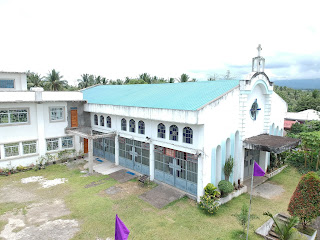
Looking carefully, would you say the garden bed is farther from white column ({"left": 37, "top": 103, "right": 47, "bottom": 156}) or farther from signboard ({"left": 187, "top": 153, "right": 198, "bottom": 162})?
white column ({"left": 37, "top": 103, "right": 47, "bottom": 156})

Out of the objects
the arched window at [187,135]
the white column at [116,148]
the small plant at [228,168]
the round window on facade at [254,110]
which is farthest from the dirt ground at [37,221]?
the round window on facade at [254,110]

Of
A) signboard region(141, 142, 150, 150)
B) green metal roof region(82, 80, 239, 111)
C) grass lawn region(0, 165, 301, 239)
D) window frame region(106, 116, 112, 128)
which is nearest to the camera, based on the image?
grass lawn region(0, 165, 301, 239)

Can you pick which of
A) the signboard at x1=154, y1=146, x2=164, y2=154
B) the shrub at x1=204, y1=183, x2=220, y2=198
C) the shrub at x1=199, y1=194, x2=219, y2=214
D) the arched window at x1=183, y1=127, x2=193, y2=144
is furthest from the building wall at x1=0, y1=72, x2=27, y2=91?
the shrub at x1=199, y1=194, x2=219, y2=214

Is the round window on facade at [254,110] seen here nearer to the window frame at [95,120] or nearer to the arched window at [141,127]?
the arched window at [141,127]

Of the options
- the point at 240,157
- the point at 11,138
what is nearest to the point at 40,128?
the point at 11,138

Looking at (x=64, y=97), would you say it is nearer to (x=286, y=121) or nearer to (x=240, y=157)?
(x=240, y=157)

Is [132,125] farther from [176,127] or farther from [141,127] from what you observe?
[176,127]

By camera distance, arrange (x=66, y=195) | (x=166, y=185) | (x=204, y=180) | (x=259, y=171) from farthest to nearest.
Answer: (x=166, y=185) → (x=66, y=195) → (x=204, y=180) → (x=259, y=171)

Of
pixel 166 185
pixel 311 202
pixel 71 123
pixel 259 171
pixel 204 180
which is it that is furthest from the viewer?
pixel 71 123
